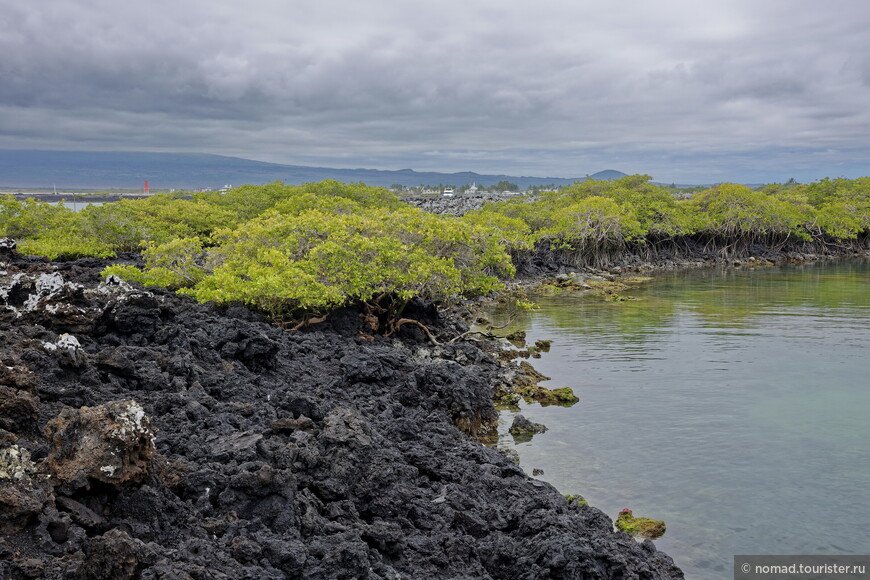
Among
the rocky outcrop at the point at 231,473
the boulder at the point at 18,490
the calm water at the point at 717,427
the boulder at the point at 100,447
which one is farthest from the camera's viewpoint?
the calm water at the point at 717,427

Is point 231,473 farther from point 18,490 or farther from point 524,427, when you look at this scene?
point 524,427

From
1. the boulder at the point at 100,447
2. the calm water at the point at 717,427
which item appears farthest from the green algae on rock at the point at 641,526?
the boulder at the point at 100,447

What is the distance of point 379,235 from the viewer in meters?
25.0

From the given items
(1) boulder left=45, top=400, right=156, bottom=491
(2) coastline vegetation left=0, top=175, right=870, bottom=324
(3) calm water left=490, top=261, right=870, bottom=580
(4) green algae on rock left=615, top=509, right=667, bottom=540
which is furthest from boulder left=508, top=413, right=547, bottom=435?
(1) boulder left=45, top=400, right=156, bottom=491

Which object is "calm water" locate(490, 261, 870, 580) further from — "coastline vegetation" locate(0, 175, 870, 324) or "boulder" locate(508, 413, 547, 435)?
"coastline vegetation" locate(0, 175, 870, 324)

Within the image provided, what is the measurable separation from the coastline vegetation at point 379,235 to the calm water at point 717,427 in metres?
6.06

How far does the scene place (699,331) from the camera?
1215 inches

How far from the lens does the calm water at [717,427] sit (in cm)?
1251

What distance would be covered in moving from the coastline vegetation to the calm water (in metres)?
6.06

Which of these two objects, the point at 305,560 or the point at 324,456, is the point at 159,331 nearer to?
the point at 324,456

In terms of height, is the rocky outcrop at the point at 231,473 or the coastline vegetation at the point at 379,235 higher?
the coastline vegetation at the point at 379,235

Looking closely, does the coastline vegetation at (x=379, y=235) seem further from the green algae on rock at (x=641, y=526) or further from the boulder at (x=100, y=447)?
the boulder at (x=100, y=447)

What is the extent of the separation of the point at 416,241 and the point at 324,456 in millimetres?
17551

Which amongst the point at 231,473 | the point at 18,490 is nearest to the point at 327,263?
the point at 231,473
